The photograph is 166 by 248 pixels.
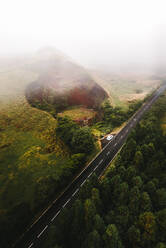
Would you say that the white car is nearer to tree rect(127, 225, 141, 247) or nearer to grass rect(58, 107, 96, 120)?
grass rect(58, 107, 96, 120)

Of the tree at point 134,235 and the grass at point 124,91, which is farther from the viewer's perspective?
the grass at point 124,91

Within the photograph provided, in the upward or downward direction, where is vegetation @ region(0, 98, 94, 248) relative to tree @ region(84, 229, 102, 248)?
downward

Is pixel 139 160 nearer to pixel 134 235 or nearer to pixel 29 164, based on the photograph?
pixel 134 235

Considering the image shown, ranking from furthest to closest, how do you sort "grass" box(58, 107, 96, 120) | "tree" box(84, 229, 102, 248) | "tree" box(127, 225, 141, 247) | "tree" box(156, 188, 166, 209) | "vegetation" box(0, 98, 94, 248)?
"grass" box(58, 107, 96, 120), "vegetation" box(0, 98, 94, 248), "tree" box(156, 188, 166, 209), "tree" box(127, 225, 141, 247), "tree" box(84, 229, 102, 248)

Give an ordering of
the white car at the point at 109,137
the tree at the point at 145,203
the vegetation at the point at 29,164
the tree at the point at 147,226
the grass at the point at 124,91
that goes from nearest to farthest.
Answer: the tree at the point at 147,226 < the tree at the point at 145,203 < the vegetation at the point at 29,164 < the white car at the point at 109,137 < the grass at the point at 124,91

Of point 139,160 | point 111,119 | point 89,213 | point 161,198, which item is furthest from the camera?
point 111,119

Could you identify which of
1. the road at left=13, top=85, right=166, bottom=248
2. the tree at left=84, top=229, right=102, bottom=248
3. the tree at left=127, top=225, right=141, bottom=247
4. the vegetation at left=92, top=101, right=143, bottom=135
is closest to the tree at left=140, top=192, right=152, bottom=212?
the tree at left=127, top=225, right=141, bottom=247

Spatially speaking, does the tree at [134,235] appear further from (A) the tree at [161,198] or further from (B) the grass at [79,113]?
(B) the grass at [79,113]

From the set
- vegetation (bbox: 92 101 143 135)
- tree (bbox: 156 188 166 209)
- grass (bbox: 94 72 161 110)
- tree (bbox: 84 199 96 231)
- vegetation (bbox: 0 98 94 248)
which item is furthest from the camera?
grass (bbox: 94 72 161 110)

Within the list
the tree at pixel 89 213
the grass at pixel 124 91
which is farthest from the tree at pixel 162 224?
the grass at pixel 124 91

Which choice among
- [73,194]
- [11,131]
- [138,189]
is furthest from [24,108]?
[138,189]

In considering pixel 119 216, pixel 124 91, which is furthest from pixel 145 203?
pixel 124 91

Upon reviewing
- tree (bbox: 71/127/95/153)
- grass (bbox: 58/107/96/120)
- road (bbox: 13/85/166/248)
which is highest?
tree (bbox: 71/127/95/153)
